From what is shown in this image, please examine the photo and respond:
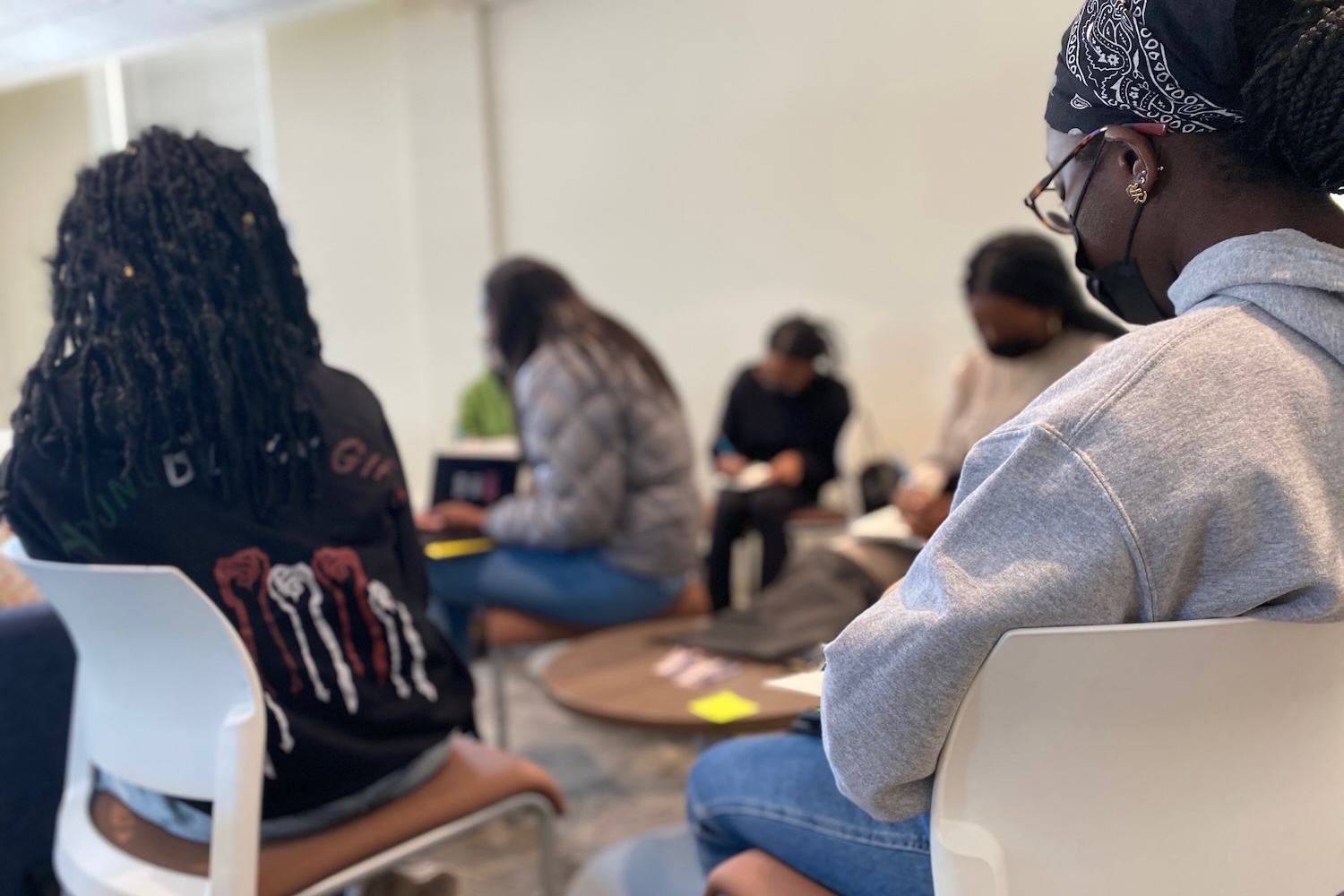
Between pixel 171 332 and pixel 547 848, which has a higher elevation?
pixel 171 332

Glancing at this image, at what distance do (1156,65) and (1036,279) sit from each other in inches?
64.7

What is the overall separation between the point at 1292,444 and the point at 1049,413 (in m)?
0.17

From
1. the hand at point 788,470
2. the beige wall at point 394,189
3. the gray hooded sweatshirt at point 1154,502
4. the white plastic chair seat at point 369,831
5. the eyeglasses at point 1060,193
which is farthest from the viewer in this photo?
the beige wall at point 394,189

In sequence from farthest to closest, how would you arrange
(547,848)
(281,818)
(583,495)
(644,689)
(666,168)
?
1. (666,168)
2. (583,495)
3. (644,689)
4. (547,848)
5. (281,818)

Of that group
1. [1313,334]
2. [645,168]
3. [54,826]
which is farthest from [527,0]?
[1313,334]

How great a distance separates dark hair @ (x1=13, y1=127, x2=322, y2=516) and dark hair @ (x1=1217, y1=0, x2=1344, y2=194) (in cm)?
94

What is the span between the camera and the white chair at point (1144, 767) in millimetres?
721

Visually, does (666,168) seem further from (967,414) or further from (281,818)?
(281,818)

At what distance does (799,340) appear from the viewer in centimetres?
386

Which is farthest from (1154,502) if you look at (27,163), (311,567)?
(27,163)

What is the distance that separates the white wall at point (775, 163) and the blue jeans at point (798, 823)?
2.95 m

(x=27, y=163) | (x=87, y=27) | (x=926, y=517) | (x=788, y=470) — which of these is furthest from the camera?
(x=788, y=470)

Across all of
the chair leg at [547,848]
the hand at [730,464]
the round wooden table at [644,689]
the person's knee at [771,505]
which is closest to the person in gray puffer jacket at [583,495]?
the round wooden table at [644,689]

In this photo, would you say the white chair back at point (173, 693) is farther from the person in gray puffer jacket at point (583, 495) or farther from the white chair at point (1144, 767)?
the person in gray puffer jacket at point (583, 495)
